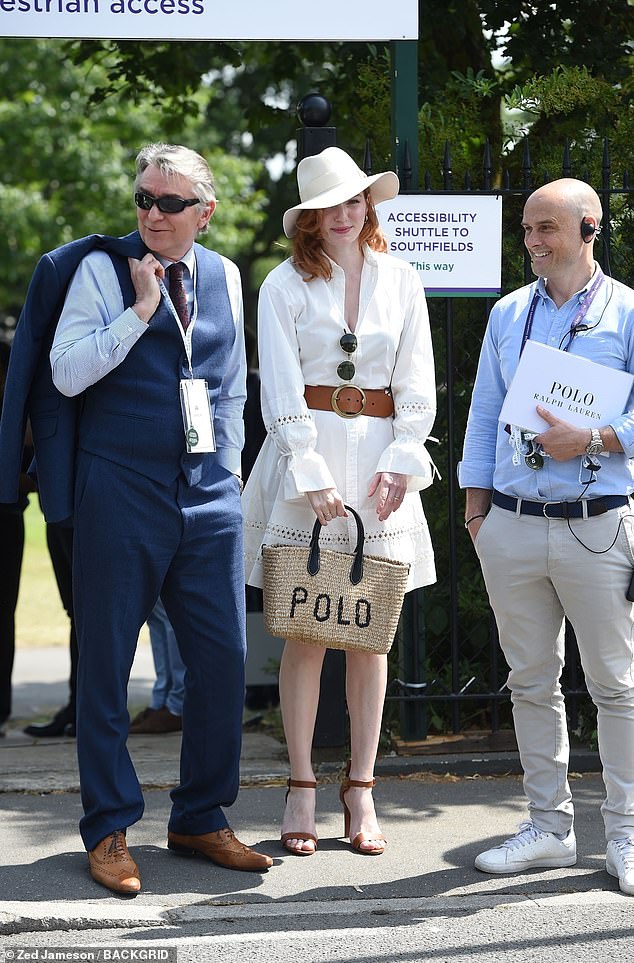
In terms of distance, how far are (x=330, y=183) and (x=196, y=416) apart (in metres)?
0.97

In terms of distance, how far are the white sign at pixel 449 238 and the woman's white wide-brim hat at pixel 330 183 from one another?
34.6 inches

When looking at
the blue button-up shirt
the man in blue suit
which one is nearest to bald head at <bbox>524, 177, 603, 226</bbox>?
the blue button-up shirt

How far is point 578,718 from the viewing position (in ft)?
18.7

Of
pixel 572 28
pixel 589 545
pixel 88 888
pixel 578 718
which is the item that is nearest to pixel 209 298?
pixel 589 545

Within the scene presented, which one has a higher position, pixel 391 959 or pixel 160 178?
pixel 160 178

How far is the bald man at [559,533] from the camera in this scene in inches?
155

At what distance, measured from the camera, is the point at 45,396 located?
3957 mm

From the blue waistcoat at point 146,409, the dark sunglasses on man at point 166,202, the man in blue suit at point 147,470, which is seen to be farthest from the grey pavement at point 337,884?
the dark sunglasses on man at point 166,202

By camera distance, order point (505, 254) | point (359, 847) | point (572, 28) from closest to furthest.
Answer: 1. point (359, 847)
2. point (505, 254)
3. point (572, 28)

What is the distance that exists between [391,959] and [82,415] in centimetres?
183

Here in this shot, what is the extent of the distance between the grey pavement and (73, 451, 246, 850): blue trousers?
0.85ft

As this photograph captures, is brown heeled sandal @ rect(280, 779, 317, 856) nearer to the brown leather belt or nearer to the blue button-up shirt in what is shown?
the blue button-up shirt

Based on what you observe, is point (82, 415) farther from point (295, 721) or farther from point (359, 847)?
point (359, 847)

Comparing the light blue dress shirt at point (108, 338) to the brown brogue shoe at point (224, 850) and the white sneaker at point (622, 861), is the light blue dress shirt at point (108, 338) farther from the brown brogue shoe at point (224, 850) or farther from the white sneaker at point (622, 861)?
the white sneaker at point (622, 861)
